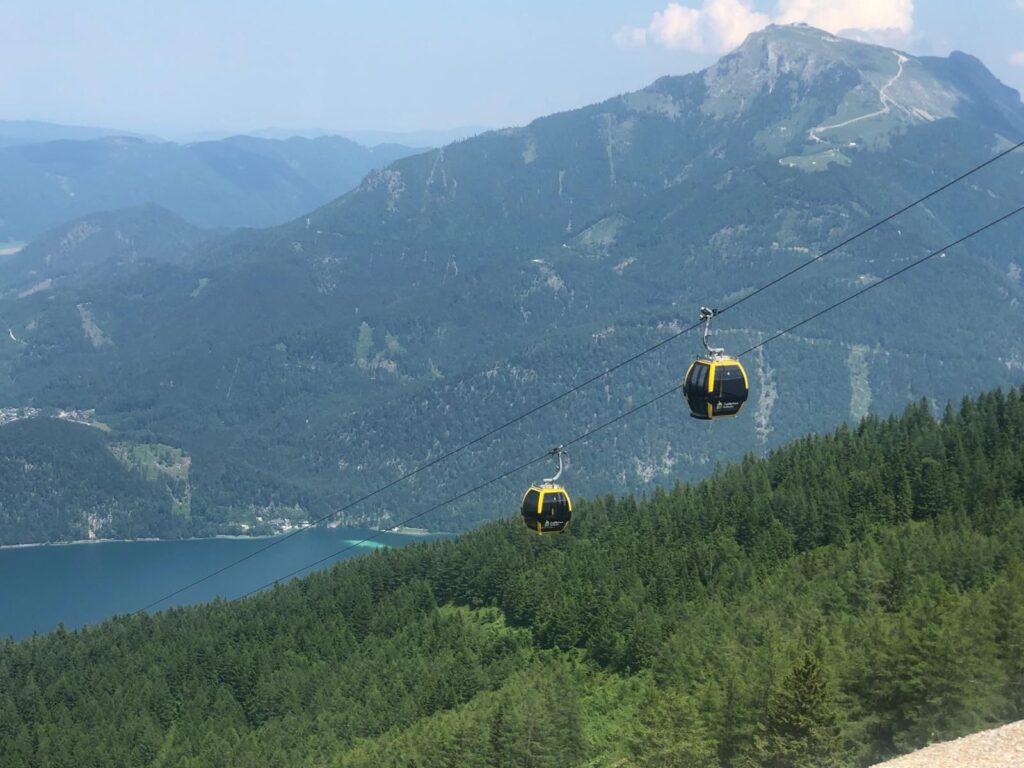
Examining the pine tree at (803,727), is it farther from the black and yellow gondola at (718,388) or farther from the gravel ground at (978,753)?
the black and yellow gondola at (718,388)

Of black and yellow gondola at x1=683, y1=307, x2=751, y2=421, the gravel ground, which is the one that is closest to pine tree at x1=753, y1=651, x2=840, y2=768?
the gravel ground

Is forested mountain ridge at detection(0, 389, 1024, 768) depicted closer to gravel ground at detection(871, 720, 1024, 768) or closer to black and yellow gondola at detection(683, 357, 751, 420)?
gravel ground at detection(871, 720, 1024, 768)

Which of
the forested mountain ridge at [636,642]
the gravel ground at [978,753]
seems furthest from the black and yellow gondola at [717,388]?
the forested mountain ridge at [636,642]

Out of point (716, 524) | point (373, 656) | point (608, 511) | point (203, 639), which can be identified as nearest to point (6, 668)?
point (203, 639)

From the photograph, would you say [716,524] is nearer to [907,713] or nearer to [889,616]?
[889,616]

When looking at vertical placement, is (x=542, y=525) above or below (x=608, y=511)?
above
